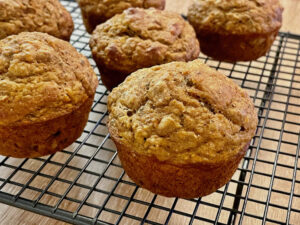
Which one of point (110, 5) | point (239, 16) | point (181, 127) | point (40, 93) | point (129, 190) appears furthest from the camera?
point (110, 5)

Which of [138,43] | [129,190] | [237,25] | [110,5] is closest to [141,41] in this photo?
[138,43]

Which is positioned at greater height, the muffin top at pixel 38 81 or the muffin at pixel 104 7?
the muffin top at pixel 38 81

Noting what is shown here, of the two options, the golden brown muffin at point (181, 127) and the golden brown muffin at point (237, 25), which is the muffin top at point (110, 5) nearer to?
the golden brown muffin at point (237, 25)

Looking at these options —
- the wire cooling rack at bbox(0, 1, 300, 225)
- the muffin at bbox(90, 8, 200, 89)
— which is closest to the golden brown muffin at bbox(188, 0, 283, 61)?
the muffin at bbox(90, 8, 200, 89)

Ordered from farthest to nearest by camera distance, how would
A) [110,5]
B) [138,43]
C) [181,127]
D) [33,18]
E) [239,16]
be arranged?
[110,5] → [239,16] → [33,18] → [138,43] → [181,127]

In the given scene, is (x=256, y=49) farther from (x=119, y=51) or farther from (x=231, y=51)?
(x=119, y=51)

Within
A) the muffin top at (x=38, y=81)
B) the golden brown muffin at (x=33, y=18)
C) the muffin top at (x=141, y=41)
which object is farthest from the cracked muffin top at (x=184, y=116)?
the golden brown muffin at (x=33, y=18)

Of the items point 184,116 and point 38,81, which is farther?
point 38,81

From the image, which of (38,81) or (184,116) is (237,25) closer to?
(184,116)
